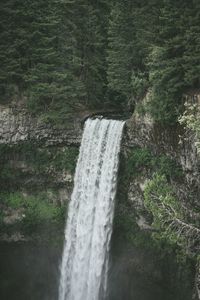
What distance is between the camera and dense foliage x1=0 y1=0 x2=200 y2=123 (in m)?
26.3

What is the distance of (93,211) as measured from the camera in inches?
1025

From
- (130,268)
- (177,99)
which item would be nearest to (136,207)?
(130,268)

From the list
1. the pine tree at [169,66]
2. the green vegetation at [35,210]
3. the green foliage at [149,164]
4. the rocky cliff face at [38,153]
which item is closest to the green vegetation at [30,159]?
the rocky cliff face at [38,153]

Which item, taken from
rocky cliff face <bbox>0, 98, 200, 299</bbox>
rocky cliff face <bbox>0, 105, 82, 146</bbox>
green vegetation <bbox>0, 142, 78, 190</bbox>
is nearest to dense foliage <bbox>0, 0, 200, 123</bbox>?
rocky cliff face <bbox>0, 105, 82, 146</bbox>

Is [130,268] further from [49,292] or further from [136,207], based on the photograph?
[49,292]

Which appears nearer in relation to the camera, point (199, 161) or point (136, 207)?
point (199, 161)

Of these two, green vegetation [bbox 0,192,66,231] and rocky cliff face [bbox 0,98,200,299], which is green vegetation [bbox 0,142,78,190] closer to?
rocky cliff face [bbox 0,98,200,299]

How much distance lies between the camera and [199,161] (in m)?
20.3

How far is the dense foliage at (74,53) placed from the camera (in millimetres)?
26328

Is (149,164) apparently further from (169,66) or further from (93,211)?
(169,66)

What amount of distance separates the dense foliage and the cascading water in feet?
9.17

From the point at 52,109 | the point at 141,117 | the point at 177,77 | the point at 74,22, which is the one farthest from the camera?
the point at 74,22

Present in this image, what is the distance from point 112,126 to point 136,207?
519 centimetres

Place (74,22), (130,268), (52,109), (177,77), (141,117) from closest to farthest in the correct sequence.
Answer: (177,77) < (141,117) < (130,268) < (52,109) < (74,22)
